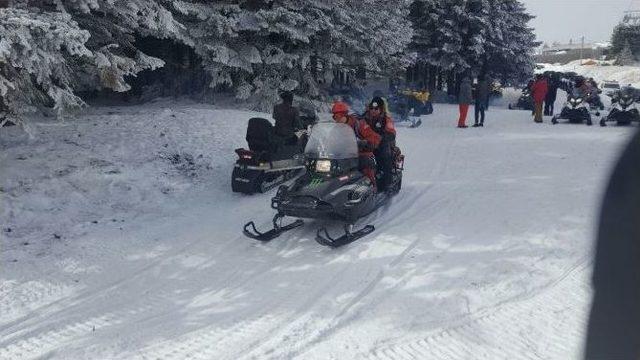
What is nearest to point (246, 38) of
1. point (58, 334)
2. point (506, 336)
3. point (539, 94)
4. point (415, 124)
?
point (415, 124)

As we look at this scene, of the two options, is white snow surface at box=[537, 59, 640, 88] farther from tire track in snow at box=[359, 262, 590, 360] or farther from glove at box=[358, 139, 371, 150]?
tire track in snow at box=[359, 262, 590, 360]

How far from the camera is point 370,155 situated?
8.14m

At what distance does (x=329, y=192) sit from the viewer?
714cm

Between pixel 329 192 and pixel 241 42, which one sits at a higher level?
pixel 241 42

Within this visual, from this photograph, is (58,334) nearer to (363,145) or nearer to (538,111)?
(363,145)

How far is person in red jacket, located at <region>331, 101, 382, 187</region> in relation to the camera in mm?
8055

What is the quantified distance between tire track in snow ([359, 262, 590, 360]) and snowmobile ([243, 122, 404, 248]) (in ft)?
7.54

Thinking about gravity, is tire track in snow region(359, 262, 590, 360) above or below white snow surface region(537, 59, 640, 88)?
below

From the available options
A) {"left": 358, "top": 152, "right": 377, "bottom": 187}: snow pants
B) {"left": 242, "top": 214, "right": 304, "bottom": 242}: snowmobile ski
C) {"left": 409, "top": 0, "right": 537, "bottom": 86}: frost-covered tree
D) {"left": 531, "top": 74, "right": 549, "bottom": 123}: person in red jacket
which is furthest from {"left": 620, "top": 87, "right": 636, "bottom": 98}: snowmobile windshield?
{"left": 242, "top": 214, "right": 304, "bottom": 242}: snowmobile ski

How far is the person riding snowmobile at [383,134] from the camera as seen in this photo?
8.61 m

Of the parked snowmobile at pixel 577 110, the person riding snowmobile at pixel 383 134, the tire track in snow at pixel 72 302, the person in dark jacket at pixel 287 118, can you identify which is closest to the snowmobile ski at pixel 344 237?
the person riding snowmobile at pixel 383 134

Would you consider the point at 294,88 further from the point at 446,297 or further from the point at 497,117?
the point at 446,297

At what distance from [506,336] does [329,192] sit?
128 inches

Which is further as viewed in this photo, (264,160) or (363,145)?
(264,160)
